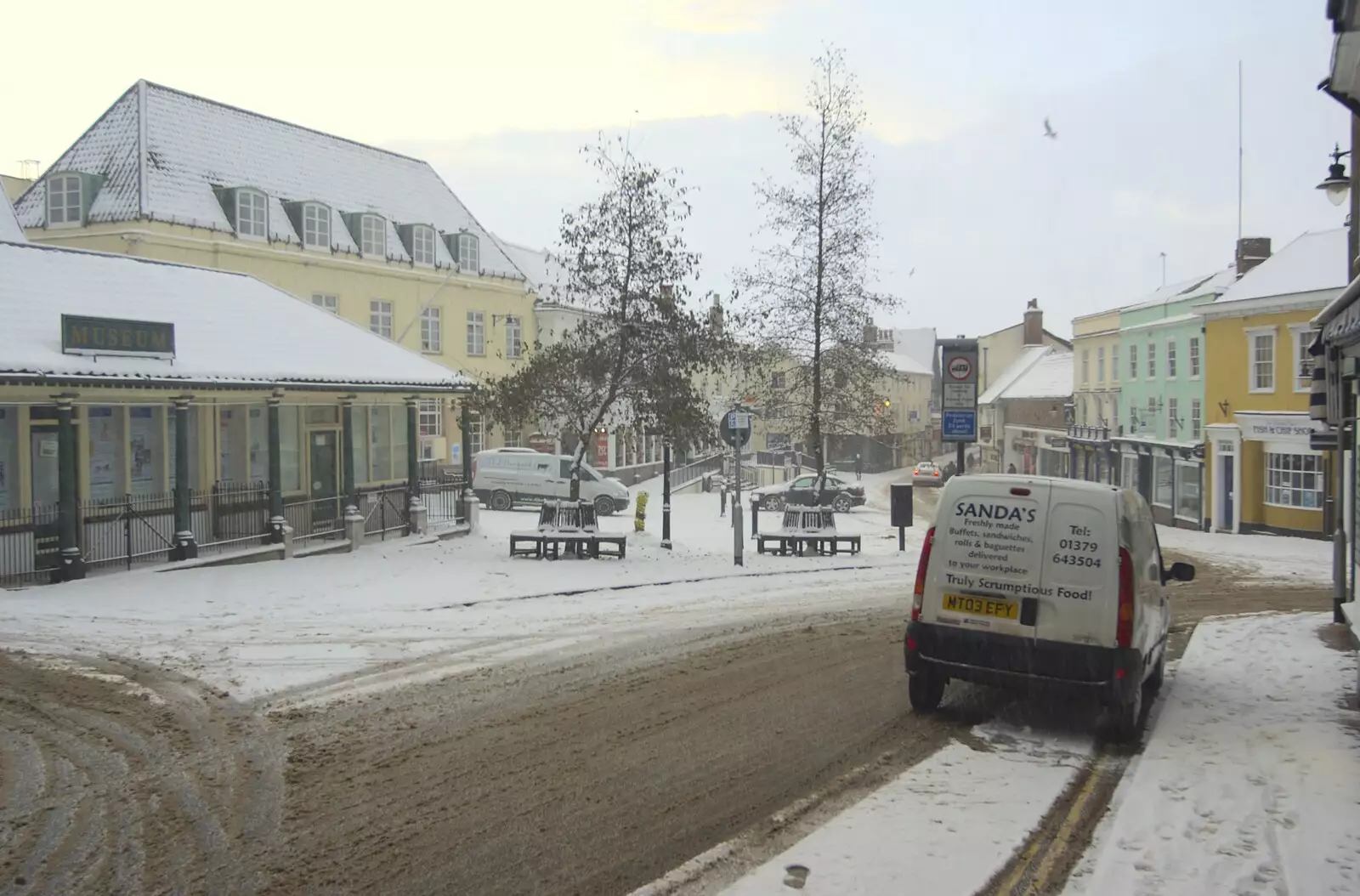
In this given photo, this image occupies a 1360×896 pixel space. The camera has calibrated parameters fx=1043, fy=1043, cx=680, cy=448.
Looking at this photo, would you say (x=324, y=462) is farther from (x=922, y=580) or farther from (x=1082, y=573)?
(x=1082, y=573)

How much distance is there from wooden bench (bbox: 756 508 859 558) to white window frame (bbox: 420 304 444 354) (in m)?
24.3

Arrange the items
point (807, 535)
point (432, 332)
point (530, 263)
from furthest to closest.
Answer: point (530, 263)
point (432, 332)
point (807, 535)

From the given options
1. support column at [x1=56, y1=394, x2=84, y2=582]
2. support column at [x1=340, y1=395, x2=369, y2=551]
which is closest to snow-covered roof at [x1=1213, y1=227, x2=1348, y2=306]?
support column at [x1=340, y1=395, x2=369, y2=551]

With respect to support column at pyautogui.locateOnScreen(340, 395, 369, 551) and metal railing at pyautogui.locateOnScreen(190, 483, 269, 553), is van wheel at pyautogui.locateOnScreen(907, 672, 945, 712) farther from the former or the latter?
support column at pyautogui.locateOnScreen(340, 395, 369, 551)

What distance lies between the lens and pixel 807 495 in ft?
123

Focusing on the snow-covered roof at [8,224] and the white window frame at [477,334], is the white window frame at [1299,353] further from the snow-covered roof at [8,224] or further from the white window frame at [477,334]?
the snow-covered roof at [8,224]

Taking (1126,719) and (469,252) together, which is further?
(469,252)

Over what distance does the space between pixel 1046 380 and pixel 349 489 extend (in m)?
48.9

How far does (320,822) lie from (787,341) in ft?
71.3

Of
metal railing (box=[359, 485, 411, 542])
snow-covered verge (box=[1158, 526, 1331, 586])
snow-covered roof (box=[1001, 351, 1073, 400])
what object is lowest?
snow-covered verge (box=[1158, 526, 1331, 586])

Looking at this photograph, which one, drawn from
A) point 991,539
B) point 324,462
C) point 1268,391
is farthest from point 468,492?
point 1268,391

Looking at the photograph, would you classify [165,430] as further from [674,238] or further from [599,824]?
[599,824]

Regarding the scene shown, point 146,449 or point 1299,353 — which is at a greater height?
point 1299,353

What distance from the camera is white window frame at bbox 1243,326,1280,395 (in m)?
32.2
